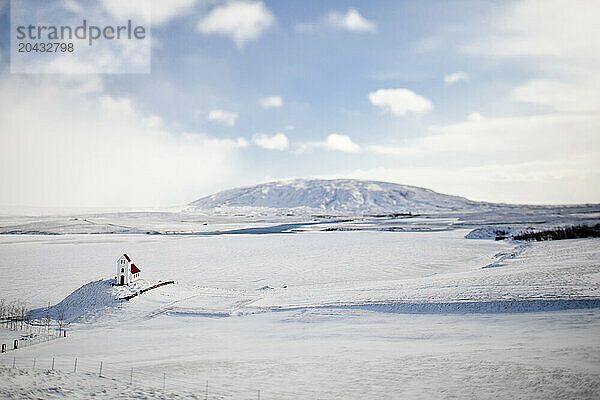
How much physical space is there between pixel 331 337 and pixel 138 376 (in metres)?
7.85

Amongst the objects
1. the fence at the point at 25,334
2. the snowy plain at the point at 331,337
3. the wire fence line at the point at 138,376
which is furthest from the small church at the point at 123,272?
the wire fence line at the point at 138,376

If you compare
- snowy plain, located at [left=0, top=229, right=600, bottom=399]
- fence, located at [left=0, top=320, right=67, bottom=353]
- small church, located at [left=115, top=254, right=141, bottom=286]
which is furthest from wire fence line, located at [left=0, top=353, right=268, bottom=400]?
small church, located at [left=115, top=254, right=141, bottom=286]

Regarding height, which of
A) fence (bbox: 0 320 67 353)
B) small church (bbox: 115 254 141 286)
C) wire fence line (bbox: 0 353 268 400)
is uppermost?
small church (bbox: 115 254 141 286)

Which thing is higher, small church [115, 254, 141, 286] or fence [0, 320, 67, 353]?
small church [115, 254, 141, 286]

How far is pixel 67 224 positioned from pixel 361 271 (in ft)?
270

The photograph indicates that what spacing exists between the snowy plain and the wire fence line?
0.07 metres

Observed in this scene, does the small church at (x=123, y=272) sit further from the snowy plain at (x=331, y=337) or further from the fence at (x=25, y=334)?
the fence at (x=25, y=334)

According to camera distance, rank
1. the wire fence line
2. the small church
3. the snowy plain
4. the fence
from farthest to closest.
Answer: the small church
the fence
the wire fence line
the snowy plain

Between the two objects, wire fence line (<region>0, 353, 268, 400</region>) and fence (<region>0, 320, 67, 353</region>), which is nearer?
wire fence line (<region>0, 353, 268, 400</region>)

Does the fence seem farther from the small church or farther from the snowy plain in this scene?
the small church

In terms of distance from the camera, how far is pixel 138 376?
1313cm

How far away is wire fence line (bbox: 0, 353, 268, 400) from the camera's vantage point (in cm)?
1177

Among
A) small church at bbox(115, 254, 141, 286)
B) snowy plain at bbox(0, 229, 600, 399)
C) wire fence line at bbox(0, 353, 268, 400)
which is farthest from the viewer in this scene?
small church at bbox(115, 254, 141, 286)

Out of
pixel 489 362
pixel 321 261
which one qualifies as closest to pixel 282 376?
pixel 489 362
